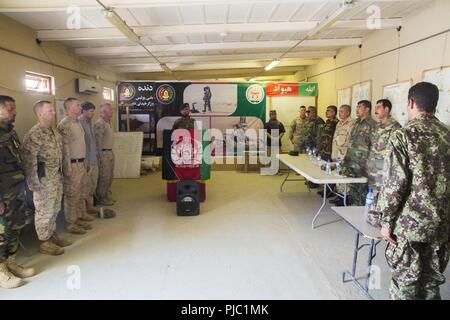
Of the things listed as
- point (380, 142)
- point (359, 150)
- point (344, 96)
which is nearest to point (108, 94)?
point (344, 96)

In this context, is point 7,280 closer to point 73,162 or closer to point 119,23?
point 73,162

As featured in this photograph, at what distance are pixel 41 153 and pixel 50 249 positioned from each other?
103 cm

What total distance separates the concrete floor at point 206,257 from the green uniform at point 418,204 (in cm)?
69

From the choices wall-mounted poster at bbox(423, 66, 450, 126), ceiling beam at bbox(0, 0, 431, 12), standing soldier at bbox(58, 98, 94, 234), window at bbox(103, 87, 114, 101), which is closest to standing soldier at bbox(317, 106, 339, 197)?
wall-mounted poster at bbox(423, 66, 450, 126)

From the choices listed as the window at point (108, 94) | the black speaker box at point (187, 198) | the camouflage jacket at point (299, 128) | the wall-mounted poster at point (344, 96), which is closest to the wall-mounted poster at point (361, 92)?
the wall-mounted poster at point (344, 96)

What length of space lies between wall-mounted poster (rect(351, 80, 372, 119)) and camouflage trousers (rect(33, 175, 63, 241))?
4.96 metres

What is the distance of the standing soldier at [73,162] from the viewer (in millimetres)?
3670

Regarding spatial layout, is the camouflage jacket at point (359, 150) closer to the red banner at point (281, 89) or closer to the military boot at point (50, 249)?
the military boot at point (50, 249)

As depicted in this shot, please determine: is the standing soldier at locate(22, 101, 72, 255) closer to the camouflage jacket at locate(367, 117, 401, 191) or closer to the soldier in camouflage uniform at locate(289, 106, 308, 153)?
the camouflage jacket at locate(367, 117, 401, 191)

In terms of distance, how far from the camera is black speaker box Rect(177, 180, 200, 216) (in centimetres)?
456

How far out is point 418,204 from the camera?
6.10 feet
